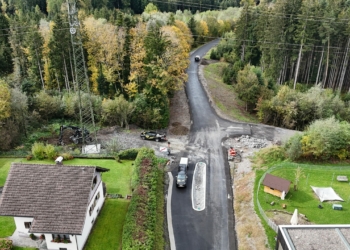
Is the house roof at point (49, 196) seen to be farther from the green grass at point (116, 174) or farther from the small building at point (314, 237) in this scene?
the small building at point (314, 237)

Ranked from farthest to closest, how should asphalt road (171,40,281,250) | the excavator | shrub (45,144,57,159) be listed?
the excavator, shrub (45,144,57,159), asphalt road (171,40,281,250)

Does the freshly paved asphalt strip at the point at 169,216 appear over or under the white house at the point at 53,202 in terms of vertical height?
under

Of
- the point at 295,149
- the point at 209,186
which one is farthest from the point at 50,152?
the point at 295,149

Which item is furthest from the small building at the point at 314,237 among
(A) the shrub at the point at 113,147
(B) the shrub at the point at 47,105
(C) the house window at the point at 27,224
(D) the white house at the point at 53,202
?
(B) the shrub at the point at 47,105

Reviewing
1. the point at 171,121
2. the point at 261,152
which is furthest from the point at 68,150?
the point at 261,152

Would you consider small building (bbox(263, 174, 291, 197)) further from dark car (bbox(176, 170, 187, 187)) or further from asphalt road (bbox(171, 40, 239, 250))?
dark car (bbox(176, 170, 187, 187))

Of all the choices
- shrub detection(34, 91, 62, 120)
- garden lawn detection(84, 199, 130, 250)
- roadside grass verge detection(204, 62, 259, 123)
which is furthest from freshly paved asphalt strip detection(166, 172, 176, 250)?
shrub detection(34, 91, 62, 120)
